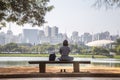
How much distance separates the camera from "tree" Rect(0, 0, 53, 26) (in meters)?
20.7

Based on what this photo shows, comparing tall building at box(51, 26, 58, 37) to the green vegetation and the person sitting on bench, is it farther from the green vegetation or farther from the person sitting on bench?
the person sitting on bench

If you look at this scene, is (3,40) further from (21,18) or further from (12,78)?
(12,78)

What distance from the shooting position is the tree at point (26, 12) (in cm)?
2066

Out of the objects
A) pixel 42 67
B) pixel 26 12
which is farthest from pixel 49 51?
pixel 42 67

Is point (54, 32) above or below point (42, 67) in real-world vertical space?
above

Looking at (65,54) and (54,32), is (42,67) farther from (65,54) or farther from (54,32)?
(54,32)

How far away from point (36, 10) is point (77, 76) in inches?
396

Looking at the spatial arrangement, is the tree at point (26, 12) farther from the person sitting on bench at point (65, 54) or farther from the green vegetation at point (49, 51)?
the green vegetation at point (49, 51)

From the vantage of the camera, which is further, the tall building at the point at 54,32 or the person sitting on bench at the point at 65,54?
the tall building at the point at 54,32

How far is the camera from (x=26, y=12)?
21.6 m

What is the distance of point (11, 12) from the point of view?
848 inches

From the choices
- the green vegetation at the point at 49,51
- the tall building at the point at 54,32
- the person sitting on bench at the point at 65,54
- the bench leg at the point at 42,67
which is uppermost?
the tall building at the point at 54,32

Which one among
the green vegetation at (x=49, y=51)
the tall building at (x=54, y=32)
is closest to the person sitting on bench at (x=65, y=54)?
the green vegetation at (x=49, y=51)

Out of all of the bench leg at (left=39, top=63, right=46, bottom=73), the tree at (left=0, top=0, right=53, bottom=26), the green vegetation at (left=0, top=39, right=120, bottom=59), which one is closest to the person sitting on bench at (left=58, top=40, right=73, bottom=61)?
the bench leg at (left=39, top=63, right=46, bottom=73)
